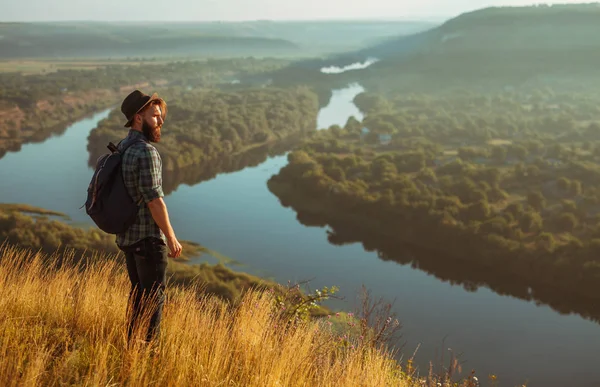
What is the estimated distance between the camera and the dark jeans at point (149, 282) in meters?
5.00

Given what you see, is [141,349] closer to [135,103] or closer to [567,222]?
[135,103]

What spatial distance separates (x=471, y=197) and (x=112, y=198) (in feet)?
161

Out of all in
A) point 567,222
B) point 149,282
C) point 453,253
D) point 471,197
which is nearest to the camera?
point 149,282

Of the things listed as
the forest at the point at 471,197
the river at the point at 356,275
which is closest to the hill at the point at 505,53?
the forest at the point at 471,197

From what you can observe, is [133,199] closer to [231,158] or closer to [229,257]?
[229,257]

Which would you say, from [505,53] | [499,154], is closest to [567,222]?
[499,154]

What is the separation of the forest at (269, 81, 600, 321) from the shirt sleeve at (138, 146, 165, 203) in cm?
3552

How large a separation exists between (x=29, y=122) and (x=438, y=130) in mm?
61729

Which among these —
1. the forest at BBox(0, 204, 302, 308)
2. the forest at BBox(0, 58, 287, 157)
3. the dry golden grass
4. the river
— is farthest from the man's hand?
the forest at BBox(0, 58, 287, 157)

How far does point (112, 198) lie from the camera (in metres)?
4.84

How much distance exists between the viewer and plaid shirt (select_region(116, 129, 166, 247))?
475 cm

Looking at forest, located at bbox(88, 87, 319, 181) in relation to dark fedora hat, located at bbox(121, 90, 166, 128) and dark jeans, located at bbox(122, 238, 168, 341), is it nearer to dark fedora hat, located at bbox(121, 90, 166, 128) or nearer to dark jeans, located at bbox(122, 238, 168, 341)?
dark jeans, located at bbox(122, 238, 168, 341)

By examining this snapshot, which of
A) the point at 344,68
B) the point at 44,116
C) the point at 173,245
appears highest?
the point at 173,245

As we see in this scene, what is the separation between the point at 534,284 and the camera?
37.8 metres
